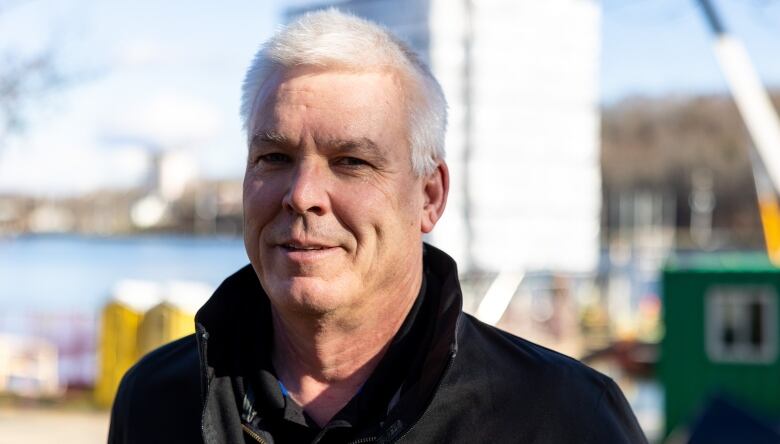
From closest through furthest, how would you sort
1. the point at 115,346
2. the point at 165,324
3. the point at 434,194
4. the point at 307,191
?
the point at 307,191 → the point at 434,194 → the point at 165,324 → the point at 115,346

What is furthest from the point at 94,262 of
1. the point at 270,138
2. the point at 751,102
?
the point at 270,138

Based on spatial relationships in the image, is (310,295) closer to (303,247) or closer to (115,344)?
(303,247)

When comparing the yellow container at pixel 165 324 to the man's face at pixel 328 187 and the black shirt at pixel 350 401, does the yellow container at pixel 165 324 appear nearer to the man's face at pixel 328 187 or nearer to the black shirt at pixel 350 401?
the black shirt at pixel 350 401

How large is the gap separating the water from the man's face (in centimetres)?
5083

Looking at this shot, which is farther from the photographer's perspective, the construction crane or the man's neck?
the construction crane

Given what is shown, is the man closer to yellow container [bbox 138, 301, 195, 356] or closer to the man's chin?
the man's chin

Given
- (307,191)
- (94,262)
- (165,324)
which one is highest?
(307,191)

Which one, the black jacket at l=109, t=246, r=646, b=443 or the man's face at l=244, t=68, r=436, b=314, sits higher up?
the man's face at l=244, t=68, r=436, b=314

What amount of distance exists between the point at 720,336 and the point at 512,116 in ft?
13.6

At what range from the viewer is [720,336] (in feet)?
40.0

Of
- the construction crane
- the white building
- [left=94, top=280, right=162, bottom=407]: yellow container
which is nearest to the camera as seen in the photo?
the construction crane

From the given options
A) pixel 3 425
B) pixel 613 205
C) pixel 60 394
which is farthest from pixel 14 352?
pixel 613 205

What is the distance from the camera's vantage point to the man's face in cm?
186

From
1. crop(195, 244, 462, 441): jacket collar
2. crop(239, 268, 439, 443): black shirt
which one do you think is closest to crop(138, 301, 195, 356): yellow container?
crop(195, 244, 462, 441): jacket collar
